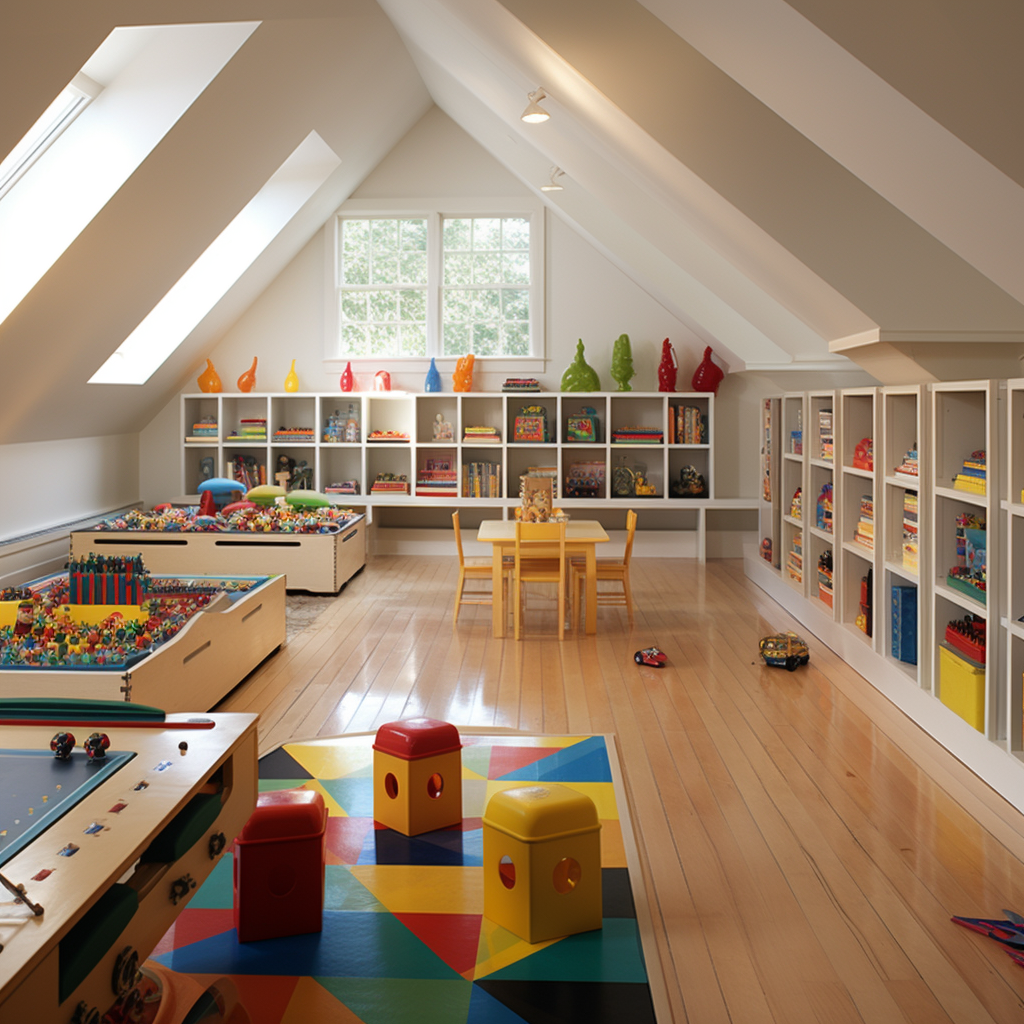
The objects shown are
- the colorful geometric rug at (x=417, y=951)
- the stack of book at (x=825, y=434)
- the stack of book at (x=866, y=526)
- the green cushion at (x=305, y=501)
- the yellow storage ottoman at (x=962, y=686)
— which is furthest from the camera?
the green cushion at (x=305, y=501)

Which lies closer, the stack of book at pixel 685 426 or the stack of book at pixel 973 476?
the stack of book at pixel 973 476

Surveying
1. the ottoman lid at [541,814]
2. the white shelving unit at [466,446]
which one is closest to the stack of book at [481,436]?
the white shelving unit at [466,446]

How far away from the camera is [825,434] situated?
637cm

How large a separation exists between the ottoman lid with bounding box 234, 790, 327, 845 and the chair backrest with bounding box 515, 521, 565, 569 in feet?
11.3

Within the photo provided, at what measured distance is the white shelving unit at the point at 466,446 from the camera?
924cm

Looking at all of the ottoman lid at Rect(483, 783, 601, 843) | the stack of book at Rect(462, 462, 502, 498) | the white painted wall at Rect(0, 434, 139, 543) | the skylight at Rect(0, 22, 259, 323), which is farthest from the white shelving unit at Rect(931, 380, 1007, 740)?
the white painted wall at Rect(0, 434, 139, 543)

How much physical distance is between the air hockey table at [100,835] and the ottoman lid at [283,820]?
259 millimetres

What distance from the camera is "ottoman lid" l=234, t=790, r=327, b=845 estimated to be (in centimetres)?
262

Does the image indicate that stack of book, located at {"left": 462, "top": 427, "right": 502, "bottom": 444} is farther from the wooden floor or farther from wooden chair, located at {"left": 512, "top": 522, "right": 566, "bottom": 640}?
wooden chair, located at {"left": 512, "top": 522, "right": 566, "bottom": 640}

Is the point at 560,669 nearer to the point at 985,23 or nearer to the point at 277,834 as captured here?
the point at 277,834

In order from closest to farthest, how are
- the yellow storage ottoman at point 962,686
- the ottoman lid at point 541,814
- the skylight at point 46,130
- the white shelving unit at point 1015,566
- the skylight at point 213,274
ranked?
the ottoman lid at point 541,814, the white shelving unit at point 1015,566, the yellow storage ottoman at point 962,686, the skylight at point 46,130, the skylight at point 213,274

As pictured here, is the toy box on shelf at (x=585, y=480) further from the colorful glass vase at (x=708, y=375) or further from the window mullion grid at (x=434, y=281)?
the window mullion grid at (x=434, y=281)

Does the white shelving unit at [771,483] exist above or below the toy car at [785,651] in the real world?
above

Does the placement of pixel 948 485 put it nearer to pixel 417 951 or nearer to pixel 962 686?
pixel 962 686
